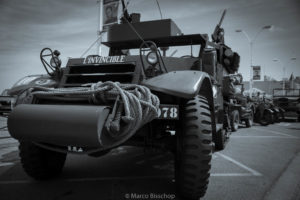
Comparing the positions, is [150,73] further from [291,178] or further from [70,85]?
[291,178]

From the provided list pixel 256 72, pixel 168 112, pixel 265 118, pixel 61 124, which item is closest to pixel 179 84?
pixel 168 112

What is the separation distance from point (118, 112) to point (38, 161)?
166 centimetres

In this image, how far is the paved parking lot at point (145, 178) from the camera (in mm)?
2842

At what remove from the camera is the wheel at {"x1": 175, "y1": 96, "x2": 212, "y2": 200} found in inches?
94.7

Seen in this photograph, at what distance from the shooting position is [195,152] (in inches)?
94.4

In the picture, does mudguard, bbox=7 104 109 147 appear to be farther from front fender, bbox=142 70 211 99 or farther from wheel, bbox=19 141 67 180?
wheel, bbox=19 141 67 180

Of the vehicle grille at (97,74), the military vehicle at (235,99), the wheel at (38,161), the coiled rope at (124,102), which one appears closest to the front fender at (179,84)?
the coiled rope at (124,102)

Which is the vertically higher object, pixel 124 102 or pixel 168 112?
pixel 124 102

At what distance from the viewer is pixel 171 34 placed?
14.4 feet

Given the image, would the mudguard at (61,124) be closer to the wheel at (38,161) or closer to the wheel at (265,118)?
the wheel at (38,161)

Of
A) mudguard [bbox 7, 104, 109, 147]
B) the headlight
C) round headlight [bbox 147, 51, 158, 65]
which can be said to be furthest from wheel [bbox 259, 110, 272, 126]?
mudguard [bbox 7, 104, 109, 147]

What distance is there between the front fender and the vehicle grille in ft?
1.96

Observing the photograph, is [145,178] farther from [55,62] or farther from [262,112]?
[262,112]

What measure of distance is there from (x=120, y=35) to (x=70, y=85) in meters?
1.94
